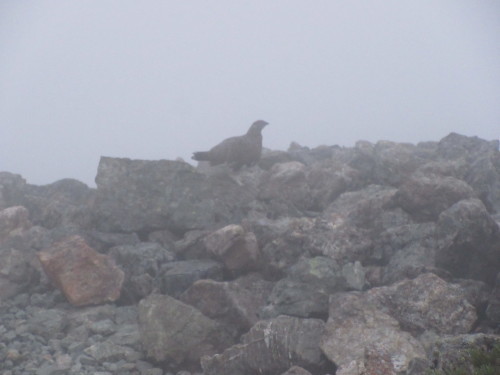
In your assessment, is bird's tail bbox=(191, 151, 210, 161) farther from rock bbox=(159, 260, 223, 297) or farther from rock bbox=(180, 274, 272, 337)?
rock bbox=(180, 274, 272, 337)

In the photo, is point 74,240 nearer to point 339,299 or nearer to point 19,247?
point 19,247

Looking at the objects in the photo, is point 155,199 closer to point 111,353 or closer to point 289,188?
point 289,188

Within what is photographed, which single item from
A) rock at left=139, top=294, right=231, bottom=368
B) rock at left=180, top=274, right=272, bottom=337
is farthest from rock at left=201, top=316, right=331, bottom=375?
rock at left=180, top=274, right=272, bottom=337

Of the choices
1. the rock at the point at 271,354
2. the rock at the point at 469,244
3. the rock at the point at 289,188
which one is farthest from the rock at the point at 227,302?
the rock at the point at 289,188

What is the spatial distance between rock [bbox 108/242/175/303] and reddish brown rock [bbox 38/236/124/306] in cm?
26

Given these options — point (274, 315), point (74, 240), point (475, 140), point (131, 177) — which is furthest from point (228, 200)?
point (475, 140)

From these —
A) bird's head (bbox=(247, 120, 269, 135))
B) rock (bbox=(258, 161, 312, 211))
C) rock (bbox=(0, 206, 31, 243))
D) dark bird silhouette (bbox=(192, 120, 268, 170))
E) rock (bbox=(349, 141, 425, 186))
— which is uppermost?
bird's head (bbox=(247, 120, 269, 135))

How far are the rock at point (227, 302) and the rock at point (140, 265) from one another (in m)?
1.23

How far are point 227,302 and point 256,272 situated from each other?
1.49m

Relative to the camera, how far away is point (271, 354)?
22.3 feet

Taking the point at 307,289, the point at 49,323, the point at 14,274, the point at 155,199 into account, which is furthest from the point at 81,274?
the point at 307,289

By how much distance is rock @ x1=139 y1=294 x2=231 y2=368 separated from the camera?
761 cm

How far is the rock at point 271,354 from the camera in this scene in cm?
671

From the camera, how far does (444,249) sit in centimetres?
834
